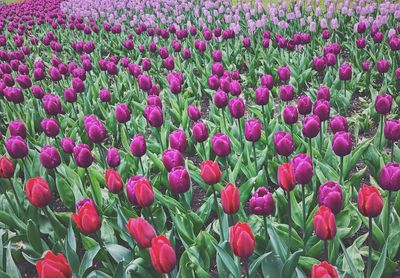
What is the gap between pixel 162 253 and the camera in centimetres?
177

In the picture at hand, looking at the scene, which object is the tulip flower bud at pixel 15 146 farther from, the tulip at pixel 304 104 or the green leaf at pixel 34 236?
the tulip at pixel 304 104

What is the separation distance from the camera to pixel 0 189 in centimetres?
350

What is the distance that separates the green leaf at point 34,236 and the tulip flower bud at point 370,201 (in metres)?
1.96

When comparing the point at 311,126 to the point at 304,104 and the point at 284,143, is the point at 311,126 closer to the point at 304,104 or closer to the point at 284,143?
the point at 284,143

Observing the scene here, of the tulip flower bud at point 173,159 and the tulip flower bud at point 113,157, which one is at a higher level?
the tulip flower bud at point 173,159

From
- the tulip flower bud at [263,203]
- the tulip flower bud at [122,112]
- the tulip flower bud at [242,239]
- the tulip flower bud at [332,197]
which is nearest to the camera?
the tulip flower bud at [242,239]

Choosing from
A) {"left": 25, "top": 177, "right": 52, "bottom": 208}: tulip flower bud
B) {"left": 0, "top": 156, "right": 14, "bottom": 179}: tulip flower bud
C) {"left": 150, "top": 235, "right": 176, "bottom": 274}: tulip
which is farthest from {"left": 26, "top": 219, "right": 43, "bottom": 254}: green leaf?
{"left": 150, "top": 235, "right": 176, "bottom": 274}: tulip

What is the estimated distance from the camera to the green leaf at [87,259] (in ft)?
8.14

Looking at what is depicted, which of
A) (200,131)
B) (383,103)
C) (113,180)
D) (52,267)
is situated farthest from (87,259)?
(383,103)

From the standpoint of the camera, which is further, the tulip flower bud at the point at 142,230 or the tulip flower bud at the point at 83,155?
the tulip flower bud at the point at 83,155

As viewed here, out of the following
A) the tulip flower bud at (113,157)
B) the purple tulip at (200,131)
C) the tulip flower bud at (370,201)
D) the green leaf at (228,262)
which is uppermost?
the tulip flower bud at (370,201)

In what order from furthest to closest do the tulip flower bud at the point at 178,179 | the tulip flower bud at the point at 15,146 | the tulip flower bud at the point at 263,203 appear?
the tulip flower bud at the point at 15,146, the tulip flower bud at the point at 178,179, the tulip flower bud at the point at 263,203

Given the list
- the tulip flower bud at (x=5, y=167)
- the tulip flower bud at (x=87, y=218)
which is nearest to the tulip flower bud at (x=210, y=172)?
the tulip flower bud at (x=87, y=218)

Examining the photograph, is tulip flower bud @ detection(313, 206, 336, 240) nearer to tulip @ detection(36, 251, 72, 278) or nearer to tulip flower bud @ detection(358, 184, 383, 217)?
tulip flower bud @ detection(358, 184, 383, 217)
